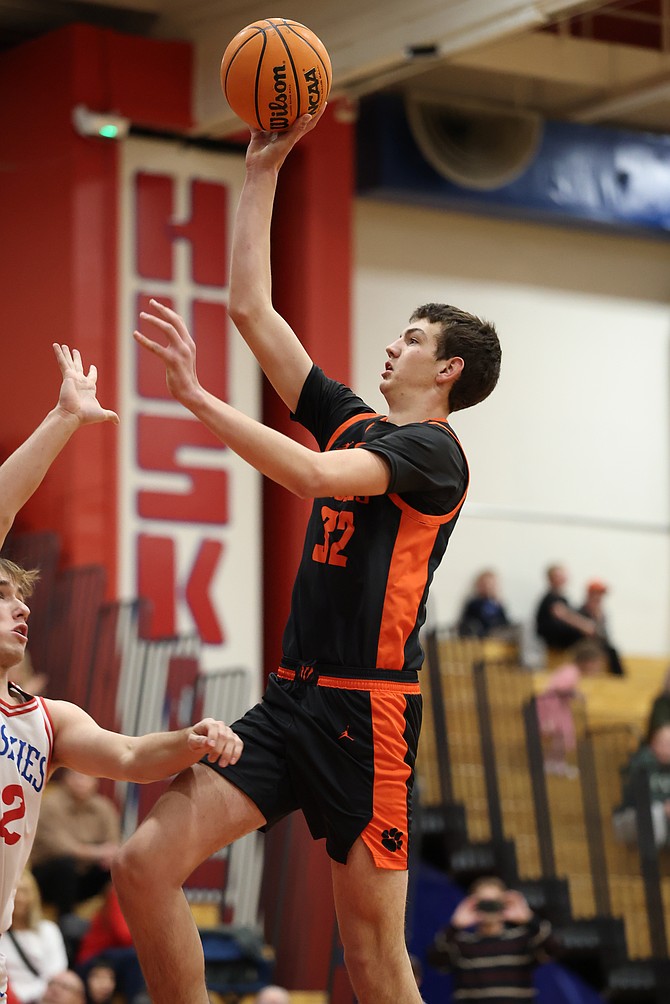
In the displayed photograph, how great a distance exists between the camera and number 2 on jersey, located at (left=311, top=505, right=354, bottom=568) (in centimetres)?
445

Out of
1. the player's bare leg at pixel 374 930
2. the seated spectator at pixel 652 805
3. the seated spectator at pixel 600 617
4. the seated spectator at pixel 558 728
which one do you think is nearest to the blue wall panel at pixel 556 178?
the seated spectator at pixel 600 617

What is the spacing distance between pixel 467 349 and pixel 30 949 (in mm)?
5495

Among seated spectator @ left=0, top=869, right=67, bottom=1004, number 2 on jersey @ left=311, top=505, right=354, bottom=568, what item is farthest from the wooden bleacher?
number 2 on jersey @ left=311, top=505, right=354, bottom=568

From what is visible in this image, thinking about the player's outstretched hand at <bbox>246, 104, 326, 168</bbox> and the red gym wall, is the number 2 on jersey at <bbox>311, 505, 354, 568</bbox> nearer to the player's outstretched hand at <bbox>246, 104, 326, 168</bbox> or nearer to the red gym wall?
the player's outstretched hand at <bbox>246, 104, 326, 168</bbox>

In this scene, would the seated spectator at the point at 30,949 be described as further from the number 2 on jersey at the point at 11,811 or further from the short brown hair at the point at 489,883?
the number 2 on jersey at the point at 11,811

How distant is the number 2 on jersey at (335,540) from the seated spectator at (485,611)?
404 inches

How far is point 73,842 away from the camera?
10.2 metres

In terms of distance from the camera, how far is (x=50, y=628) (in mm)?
11992

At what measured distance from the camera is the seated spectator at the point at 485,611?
48.7ft

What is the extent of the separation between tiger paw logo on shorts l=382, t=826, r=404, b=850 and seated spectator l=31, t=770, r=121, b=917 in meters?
5.80

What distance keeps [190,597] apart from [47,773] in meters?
8.93

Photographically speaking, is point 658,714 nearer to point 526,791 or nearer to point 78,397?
point 526,791

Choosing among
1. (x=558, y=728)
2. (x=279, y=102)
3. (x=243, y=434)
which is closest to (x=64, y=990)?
(x=558, y=728)

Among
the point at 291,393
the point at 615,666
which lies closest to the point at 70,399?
the point at 291,393
